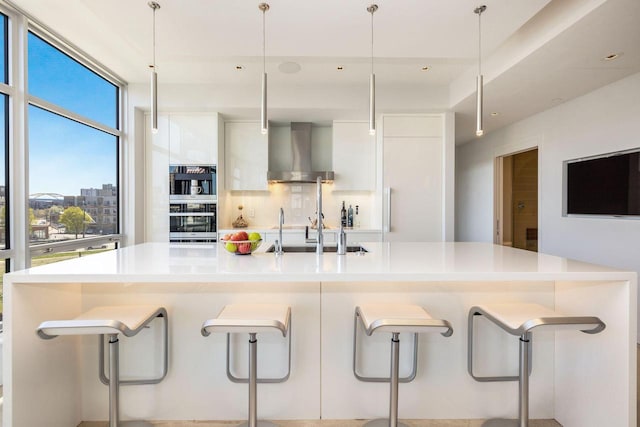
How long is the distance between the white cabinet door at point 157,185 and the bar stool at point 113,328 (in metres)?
2.62

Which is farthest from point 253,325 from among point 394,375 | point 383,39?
point 383,39

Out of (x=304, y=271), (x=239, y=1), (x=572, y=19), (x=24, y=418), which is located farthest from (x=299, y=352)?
(x=572, y=19)

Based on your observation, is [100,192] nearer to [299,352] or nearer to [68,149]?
[68,149]

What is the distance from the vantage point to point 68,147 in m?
3.13

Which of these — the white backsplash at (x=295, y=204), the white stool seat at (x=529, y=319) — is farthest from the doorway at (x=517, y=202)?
the white stool seat at (x=529, y=319)

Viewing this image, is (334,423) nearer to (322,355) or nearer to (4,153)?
(322,355)

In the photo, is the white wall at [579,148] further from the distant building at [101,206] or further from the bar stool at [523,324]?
the distant building at [101,206]

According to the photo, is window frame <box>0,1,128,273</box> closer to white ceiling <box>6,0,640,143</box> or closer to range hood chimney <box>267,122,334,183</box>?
white ceiling <box>6,0,640,143</box>

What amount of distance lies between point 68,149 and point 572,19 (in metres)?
4.07

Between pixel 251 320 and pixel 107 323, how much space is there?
1.88 feet

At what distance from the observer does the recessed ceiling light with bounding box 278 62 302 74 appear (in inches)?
135

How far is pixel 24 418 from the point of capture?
1.53 m

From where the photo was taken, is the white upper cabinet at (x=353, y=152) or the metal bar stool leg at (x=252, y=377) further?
the white upper cabinet at (x=353, y=152)

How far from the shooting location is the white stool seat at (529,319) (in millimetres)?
1425
